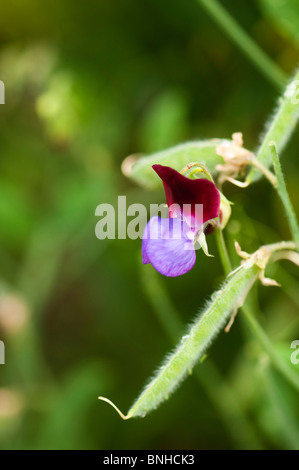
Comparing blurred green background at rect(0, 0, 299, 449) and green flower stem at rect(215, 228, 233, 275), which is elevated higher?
green flower stem at rect(215, 228, 233, 275)

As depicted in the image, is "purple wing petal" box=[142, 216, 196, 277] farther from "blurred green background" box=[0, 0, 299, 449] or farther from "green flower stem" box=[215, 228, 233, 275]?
"blurred green background" box=[0, 0, 299, 449]

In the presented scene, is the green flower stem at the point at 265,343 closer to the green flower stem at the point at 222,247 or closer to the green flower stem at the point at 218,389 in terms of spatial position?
the green flower stem at the point at 222,247

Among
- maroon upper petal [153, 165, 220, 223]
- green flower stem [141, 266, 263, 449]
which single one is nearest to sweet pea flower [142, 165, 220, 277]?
maroon upper petal [153, 165, 220, 223]

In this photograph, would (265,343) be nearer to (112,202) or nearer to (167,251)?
(167,251)

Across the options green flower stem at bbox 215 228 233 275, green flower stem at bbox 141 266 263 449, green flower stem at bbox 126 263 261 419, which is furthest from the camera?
green flower stem at bbox 141 266 263 449

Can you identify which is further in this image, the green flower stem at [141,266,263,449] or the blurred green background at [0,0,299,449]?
the blurred green background at [0,0,299,449]

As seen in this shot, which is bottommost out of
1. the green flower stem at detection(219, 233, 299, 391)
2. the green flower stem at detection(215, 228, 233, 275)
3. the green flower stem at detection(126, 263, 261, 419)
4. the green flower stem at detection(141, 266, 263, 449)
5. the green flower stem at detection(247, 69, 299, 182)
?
the green flower stem at detection(141, 266, 263, 449)

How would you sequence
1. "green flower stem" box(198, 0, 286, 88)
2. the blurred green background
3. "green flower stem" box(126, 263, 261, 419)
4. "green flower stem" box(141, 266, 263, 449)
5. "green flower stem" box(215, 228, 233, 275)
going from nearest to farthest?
"green flower stem" box(126, 263, 261, 419) < "green flower stem" box(215, 228, 233, 275) < "green flower stem" box(198, 0, 286, 88) < "green flower stem" box(141, 266, 263, 449) < the blurred green background
